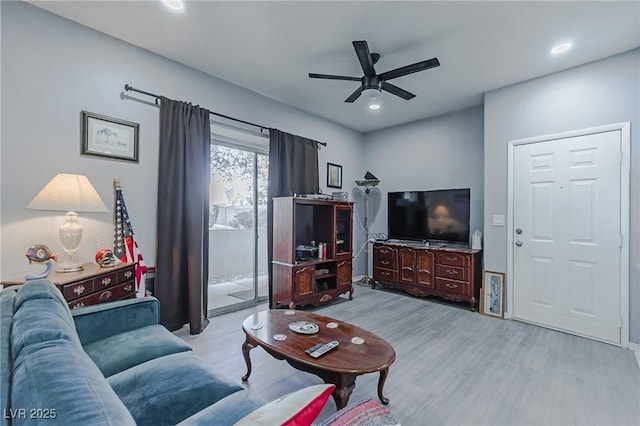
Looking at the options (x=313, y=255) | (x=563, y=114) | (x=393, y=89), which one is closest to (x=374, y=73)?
(x=393, y=89)

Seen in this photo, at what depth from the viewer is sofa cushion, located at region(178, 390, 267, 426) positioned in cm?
100

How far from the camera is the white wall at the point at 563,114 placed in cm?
276

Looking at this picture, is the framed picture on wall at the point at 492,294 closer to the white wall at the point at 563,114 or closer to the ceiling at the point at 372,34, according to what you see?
the white wall at the point at 563,114

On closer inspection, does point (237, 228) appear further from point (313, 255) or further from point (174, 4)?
point (174, 4)

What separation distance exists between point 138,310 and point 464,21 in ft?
10.9

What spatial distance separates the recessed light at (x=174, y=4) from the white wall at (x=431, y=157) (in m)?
3.80

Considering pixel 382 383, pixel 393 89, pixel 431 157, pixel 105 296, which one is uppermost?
pixel 393 89

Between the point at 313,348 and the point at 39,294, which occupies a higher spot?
the point at 39,294

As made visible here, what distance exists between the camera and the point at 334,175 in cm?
502

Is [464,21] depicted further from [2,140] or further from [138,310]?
[2,140]

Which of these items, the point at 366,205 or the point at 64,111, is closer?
the point at 64,111

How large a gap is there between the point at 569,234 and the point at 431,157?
2154 millimetres

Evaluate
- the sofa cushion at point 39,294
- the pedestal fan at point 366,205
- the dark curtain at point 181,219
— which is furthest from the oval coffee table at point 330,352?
the pedestal fan at point 366,205

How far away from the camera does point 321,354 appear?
5.56 feet
